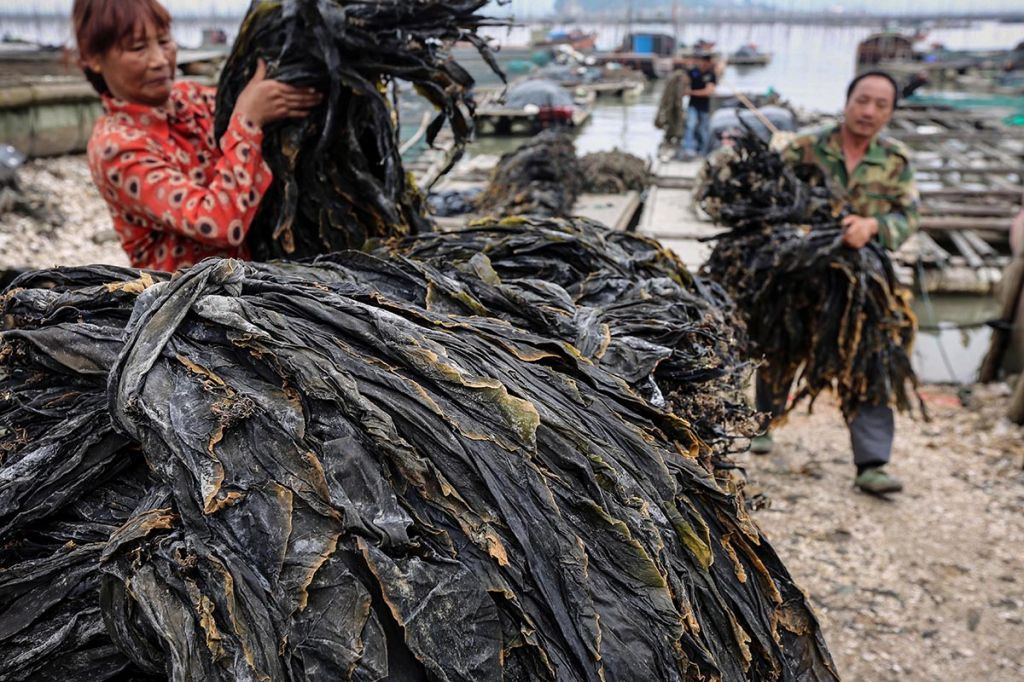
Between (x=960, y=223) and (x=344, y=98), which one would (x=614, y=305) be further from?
(x=960, y=223)

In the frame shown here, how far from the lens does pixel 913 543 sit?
13.1ft

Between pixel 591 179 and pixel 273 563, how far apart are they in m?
9.18

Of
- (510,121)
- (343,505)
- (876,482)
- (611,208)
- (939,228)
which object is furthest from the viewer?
(510,121)

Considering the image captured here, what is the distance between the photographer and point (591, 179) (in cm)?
975

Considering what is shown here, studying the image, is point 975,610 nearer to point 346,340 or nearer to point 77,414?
point 346,340

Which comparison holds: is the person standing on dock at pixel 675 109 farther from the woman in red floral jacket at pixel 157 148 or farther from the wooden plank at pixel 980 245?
the woman in red floral jacket at pixel 157 148

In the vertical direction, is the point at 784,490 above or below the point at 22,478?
below

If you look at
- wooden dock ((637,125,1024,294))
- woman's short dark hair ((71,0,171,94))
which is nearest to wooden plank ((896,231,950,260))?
wooden dock ((637,125,1024,294))

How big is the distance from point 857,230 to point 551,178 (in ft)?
17.1

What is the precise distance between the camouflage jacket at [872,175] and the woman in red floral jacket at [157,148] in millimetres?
3562

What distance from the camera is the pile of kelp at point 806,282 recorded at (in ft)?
12.9

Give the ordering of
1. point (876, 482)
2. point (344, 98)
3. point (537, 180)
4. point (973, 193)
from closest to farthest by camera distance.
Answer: point (344, 98)
point (876, 482)
point (537, 180)
point (973, 193)

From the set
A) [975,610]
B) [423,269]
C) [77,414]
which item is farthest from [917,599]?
[77,414]

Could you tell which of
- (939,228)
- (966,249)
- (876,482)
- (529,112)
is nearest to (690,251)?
(876,482)
